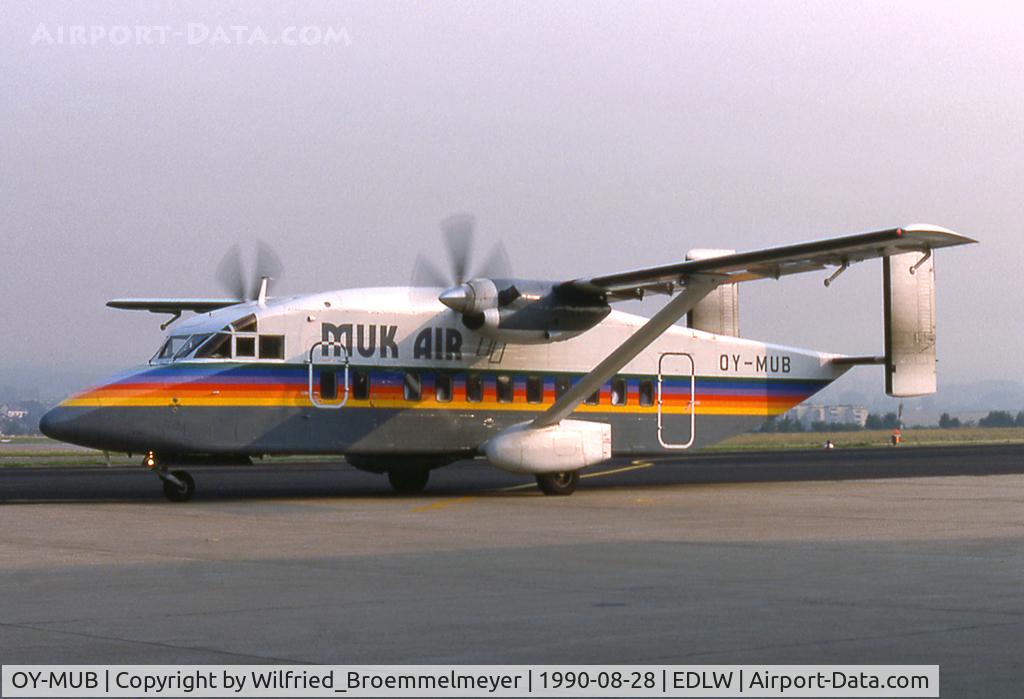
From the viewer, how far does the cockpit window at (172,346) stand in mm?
23594

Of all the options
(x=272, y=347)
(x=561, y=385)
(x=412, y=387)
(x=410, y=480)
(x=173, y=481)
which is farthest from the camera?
(x=410, y=480)

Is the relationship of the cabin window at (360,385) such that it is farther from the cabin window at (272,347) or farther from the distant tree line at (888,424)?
the distant tree line at (888,424)

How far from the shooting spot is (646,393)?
2742 cm

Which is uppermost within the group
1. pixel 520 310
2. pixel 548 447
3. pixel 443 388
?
pixel 520 310

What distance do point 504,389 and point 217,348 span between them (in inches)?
214

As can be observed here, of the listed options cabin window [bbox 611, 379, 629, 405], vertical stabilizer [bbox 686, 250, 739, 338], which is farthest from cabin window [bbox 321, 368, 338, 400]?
vertical stabilizer [bbox 686, 250, 739, 338]

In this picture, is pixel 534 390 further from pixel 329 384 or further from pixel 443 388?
pixel 329 384

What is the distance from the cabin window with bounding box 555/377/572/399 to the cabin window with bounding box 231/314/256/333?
5990 mm

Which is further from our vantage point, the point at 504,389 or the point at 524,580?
the point at 504,389

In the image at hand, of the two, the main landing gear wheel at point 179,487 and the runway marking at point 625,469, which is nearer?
the main landing gear wheel at point 179,487

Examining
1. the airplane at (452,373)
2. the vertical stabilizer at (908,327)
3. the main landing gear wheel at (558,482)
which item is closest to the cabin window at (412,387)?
the airplane at (452,373)

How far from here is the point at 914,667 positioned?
7.66 metres

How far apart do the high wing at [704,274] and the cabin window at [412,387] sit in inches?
83.2
